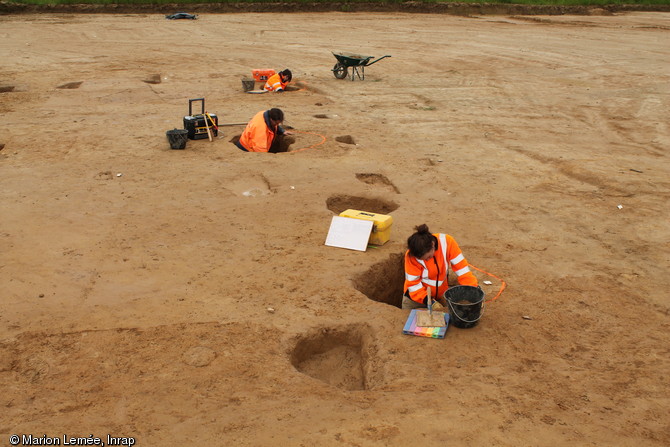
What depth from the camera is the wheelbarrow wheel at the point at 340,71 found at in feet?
57.2

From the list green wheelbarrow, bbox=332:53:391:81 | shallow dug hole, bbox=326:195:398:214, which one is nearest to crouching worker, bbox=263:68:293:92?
green wheelbarrow, bbox=332:53:391:81

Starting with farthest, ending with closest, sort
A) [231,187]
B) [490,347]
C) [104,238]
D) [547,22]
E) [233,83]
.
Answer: [547,22], [233,83], [231,187], [104,238], [490,347]

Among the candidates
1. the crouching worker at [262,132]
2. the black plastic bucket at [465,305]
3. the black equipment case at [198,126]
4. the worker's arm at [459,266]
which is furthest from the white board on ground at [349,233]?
the black equipment case at [198,126]

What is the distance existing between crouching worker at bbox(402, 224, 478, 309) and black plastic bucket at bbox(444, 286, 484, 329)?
0.30 metres

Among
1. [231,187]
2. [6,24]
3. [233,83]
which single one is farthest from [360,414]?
[6,24]

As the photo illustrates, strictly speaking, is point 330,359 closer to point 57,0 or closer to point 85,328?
point 85,328

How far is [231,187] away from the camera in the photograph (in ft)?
31.3

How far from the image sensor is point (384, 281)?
24.4 feet

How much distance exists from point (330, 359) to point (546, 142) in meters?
8.13

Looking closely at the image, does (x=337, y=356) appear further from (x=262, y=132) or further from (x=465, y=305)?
(x=262, y=132)

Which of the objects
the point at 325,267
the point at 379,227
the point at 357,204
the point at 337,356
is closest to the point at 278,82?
the point at 357,204

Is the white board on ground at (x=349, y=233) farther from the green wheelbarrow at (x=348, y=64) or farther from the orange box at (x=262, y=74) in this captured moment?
the green wheelbarrow at (x=348, y=64)

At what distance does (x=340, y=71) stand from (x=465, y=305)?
12.8m

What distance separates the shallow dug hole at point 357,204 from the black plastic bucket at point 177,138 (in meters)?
3.36
